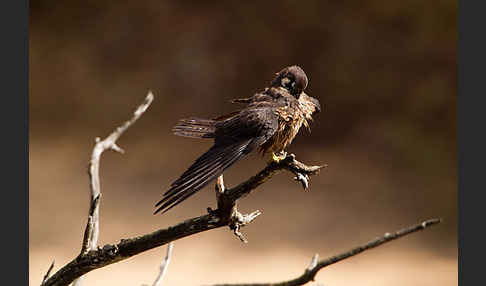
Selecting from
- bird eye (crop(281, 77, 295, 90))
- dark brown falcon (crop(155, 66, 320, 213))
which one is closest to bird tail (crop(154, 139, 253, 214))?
dark brown falcon (crop(155, 66, 320, 213))

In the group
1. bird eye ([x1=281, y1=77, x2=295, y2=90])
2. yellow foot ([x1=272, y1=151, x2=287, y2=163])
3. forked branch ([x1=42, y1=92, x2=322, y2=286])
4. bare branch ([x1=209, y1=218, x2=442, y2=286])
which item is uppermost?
bird eye ([x1=281, y1=77, x2=295, y2=90])

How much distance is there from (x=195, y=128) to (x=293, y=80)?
0.31 metres

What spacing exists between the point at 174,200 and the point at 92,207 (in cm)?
→ 48

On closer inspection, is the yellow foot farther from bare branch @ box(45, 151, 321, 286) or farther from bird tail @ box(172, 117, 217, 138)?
bird tail @ box(172, 117, 217, 138)

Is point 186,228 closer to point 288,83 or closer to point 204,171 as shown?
point 204,171

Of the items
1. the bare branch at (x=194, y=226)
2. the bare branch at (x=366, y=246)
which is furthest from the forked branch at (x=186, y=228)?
the bare branch at (x=366, y=246)

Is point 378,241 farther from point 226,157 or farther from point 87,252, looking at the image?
point 87,252

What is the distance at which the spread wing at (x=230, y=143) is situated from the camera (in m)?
1.49

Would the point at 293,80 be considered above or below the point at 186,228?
above

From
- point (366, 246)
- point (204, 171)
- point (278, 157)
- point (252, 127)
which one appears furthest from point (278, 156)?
point (366, 246)

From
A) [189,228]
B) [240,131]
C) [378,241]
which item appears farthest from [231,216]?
[378,241]

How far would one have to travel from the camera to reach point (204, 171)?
59.2 inches

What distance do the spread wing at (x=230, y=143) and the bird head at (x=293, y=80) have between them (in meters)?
→ 0.09

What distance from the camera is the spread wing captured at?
149cm
